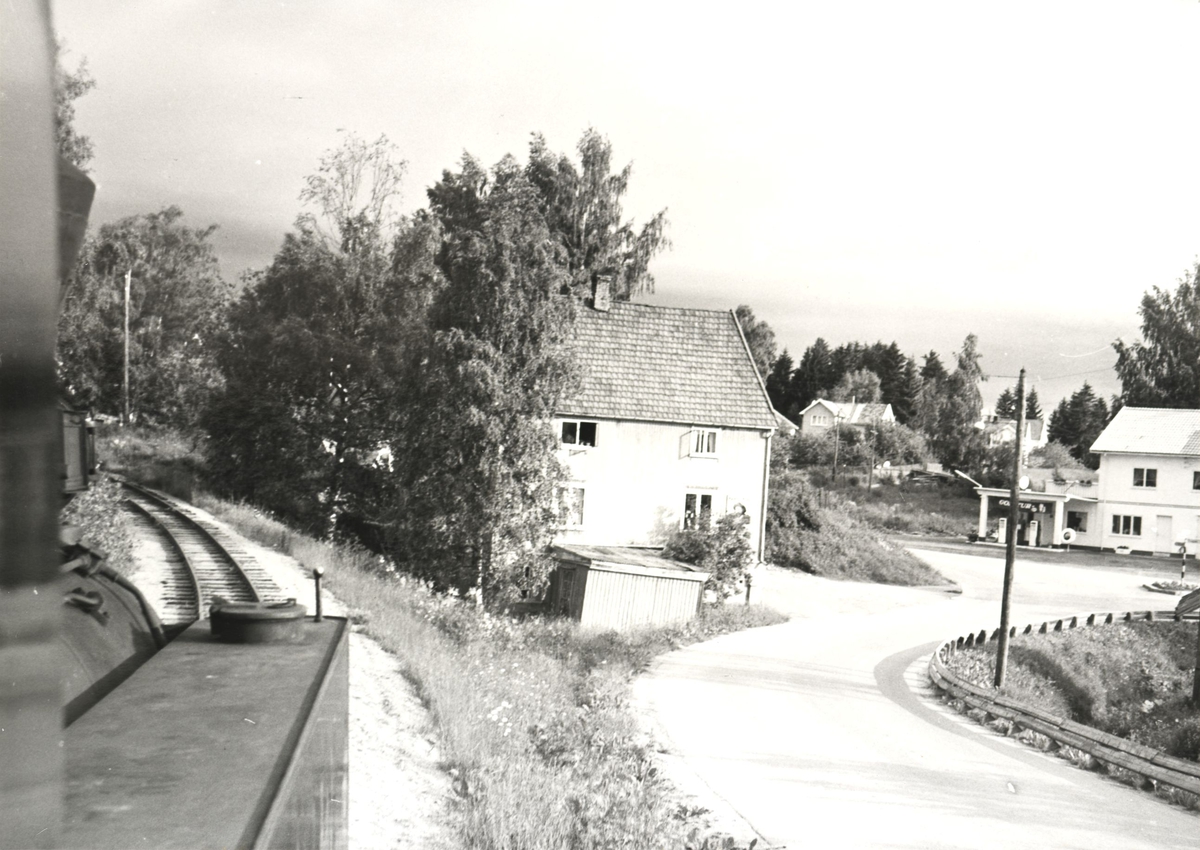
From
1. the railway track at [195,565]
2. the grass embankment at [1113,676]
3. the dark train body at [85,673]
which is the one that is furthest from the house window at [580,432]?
the dark train body at [85,673]

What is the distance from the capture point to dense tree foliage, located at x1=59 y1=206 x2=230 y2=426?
345cm

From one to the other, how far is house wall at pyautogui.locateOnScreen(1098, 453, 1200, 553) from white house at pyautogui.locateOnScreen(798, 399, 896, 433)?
16865 millimetres

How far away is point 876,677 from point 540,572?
8297 millimetres

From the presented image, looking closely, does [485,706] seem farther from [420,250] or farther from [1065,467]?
[1065,467]

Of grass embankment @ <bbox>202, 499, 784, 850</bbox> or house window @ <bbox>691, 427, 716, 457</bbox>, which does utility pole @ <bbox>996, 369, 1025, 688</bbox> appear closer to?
grass embankment @ <bbox>202, 499, 784, 850</bbox>

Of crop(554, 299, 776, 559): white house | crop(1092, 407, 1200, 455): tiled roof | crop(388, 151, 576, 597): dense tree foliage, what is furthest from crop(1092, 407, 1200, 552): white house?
crop(388, 151, 576, 597): dense tree foliage

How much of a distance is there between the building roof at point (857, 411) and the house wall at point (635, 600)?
40547 millimetres

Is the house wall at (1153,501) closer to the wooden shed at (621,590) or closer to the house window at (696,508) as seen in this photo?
the house window at (696,508)

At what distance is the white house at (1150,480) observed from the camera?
49.4 metres

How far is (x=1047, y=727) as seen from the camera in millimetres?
18328

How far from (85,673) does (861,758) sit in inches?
563

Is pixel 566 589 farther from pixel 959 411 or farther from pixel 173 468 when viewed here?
pixel 959 411

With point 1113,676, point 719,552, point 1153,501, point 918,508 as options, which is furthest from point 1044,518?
point 719,552

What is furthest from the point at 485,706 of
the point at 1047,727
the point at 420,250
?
the point at 420,250
